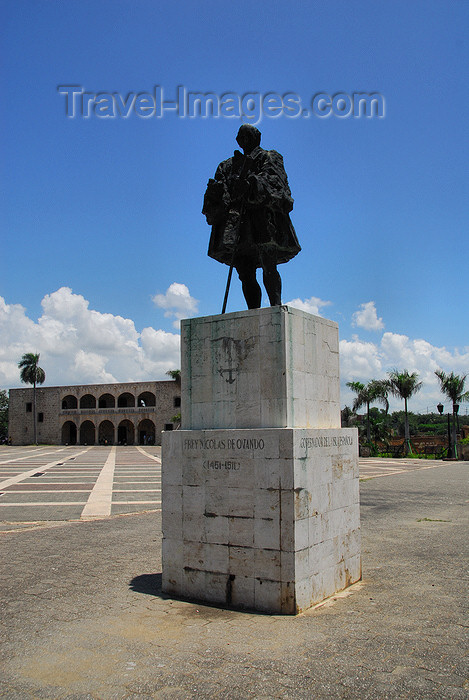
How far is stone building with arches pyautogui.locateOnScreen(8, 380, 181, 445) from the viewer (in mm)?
58000

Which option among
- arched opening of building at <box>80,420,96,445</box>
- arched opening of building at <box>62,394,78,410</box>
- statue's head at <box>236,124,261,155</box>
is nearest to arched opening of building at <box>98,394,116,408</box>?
arched opening of building at <box>80,420,96,445</box>

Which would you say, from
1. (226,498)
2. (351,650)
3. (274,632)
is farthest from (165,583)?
(351,650)

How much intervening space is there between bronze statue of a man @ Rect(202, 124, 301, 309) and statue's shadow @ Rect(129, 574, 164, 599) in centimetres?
278

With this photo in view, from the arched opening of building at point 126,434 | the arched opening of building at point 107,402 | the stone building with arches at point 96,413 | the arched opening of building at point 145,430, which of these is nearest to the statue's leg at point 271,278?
the stone building with arches at point 96,413

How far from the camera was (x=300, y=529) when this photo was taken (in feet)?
14.1

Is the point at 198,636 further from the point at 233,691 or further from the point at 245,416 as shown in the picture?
the point at 245,416

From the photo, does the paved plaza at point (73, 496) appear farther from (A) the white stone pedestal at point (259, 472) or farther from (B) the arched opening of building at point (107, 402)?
(B) the arched opening of building at point (107, 402)

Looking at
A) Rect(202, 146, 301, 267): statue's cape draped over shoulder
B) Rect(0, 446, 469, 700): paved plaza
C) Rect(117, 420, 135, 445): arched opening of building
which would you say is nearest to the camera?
Rect(0, 446, 469, 700): paved plaza

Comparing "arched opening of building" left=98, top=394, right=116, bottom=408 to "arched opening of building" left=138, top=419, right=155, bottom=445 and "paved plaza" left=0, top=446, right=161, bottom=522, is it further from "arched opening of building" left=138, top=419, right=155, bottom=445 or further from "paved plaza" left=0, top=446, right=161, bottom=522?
"paved plaza" left=0, top=446, right=161, bottom=522

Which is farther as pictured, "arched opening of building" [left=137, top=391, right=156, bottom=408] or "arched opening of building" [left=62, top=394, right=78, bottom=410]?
"arched opening of building" [left=62, top=394, right=78, bottom=410]

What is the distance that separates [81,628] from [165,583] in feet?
3.40

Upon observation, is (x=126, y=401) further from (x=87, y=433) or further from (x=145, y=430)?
(x=87, y=433)

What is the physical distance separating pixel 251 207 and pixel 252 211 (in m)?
0.05

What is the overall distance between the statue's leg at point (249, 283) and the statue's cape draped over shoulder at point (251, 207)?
0.35 ft
